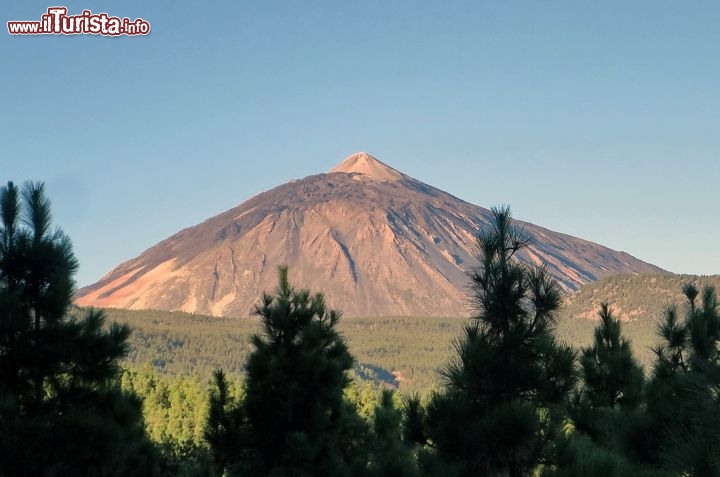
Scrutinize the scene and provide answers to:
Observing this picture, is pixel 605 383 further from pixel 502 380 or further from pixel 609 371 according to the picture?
pixel 502 380

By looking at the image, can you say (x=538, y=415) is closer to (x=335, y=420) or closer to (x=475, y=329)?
(x=475, y=329)

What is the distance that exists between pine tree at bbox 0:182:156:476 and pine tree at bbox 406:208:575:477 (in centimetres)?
527

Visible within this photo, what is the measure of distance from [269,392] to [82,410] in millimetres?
6483

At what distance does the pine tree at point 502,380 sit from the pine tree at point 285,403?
7.68 meters

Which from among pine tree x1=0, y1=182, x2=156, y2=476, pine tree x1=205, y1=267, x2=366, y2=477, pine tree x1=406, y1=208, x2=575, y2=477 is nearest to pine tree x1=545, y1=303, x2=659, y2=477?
pine tree x1=406, y1=208, x2=575, y2=477

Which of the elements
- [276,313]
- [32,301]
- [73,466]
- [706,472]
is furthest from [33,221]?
[706,472]

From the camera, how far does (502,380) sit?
13312 millimetres

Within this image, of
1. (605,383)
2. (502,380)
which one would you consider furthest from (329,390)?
(502,380)

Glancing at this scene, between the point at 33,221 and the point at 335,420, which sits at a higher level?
the point at 33,221

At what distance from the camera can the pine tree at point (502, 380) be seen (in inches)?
502

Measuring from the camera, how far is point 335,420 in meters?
22.8

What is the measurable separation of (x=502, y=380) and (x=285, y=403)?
28.8 ft

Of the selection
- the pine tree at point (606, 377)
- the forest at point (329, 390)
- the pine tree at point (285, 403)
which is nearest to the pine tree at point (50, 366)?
the forest at point (329, 390)

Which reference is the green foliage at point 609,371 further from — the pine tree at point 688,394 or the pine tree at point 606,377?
the pine tree at point 688,394
